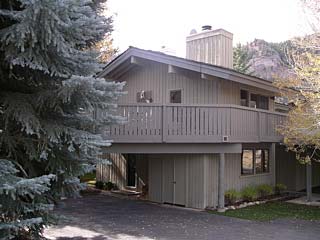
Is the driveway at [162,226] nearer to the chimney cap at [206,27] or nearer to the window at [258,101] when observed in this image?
the window at [258,101]

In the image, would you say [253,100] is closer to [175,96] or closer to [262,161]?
[262,161]

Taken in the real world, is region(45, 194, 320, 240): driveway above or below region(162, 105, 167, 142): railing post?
below

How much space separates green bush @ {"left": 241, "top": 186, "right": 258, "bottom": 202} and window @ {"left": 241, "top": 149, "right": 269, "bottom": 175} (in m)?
0.80

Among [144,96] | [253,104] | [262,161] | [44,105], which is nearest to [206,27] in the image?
[253,104]

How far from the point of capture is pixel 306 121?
12.5m

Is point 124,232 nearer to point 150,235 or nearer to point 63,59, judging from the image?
point 150,235

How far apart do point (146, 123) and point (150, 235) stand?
4.23 metres

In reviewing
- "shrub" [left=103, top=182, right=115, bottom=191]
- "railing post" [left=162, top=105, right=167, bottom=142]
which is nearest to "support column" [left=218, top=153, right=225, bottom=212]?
"railing post" [left=162, top=105, right=167, bottom=142]

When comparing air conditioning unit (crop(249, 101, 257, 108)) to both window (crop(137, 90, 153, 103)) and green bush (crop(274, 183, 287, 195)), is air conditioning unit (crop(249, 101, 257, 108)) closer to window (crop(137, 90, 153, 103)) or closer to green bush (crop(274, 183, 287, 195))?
green bush (crop(274, 183, 287, 195))

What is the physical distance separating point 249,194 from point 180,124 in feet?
15.1

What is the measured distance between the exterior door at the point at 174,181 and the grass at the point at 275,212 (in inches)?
84.4

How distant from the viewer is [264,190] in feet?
53.5

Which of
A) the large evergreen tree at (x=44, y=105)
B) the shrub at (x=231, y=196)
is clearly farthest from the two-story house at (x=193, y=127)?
the large evergreen tree at (x=44, y=105)

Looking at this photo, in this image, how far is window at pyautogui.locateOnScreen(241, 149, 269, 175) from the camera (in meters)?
16.3
